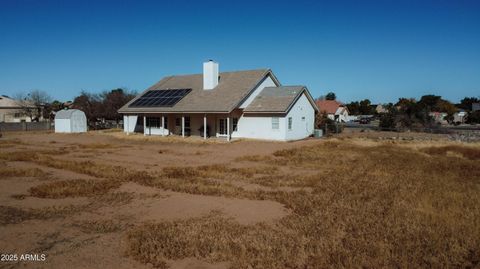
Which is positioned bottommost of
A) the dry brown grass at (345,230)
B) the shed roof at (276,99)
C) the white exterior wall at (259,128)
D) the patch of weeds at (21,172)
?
the dry brown grass at (345,230)

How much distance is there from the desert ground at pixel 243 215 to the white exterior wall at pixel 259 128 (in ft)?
38.4

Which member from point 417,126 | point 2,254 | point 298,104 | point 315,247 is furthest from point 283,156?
point 417,126

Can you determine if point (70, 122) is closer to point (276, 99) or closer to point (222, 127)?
point (222, 127)

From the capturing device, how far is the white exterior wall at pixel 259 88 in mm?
29956

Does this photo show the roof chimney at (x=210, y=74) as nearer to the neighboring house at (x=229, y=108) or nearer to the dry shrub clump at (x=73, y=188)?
the neighboring house at (x=229, y=108)

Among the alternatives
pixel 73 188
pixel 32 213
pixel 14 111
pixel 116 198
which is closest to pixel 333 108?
pixel 14 111

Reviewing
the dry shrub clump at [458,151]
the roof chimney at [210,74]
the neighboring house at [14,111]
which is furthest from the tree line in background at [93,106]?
the dry shrub clump at [458,151]

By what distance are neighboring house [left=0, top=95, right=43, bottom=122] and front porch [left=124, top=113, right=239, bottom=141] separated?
41.9m

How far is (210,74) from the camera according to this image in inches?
1283

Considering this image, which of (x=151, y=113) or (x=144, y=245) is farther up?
(x=151, y=113)

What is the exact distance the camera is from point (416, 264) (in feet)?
18.4

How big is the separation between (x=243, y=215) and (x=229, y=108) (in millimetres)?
19456

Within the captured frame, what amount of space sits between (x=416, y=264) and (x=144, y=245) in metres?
4.44

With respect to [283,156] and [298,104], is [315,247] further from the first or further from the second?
[298,104]
